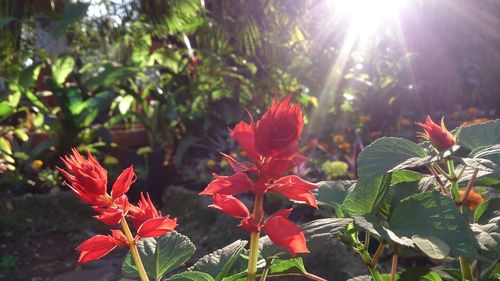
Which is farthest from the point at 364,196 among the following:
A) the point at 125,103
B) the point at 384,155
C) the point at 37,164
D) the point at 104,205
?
the point at 125,103

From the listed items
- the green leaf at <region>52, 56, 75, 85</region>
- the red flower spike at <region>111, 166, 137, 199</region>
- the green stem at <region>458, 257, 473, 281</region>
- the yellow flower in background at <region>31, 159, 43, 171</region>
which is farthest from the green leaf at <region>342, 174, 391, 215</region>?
the green leaf at <region>52, 56, 75, 85</region>

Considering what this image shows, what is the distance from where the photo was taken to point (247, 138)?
1.56 feet

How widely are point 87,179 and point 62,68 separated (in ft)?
13.6

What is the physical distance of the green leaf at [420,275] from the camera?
27.0 inches

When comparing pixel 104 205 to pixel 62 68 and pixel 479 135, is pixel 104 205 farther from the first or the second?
pixel 62 68

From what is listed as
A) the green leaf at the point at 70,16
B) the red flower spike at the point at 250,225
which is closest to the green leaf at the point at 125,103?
the green leaf at the point at 70,16

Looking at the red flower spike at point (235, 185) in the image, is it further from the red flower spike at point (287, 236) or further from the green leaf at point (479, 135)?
the green leaf at point (479, 135)

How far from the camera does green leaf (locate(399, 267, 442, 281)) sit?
69 cm

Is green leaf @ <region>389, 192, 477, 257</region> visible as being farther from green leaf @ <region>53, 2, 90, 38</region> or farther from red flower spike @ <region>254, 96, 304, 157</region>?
green leaf @ <region>53, 2, 90, 38</region>

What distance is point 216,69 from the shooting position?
15.7 feet

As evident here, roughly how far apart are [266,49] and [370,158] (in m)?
4.74

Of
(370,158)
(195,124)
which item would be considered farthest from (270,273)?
(195,124)

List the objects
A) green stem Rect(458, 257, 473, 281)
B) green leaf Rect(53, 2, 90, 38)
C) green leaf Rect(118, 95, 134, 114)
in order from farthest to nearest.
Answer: green leaf Rect(118, 95, 134, 114) < green leaf Rect(53, 2, 90, 38) < green stem Rect(458, 257, 473, 281)

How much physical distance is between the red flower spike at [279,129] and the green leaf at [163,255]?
23cm
